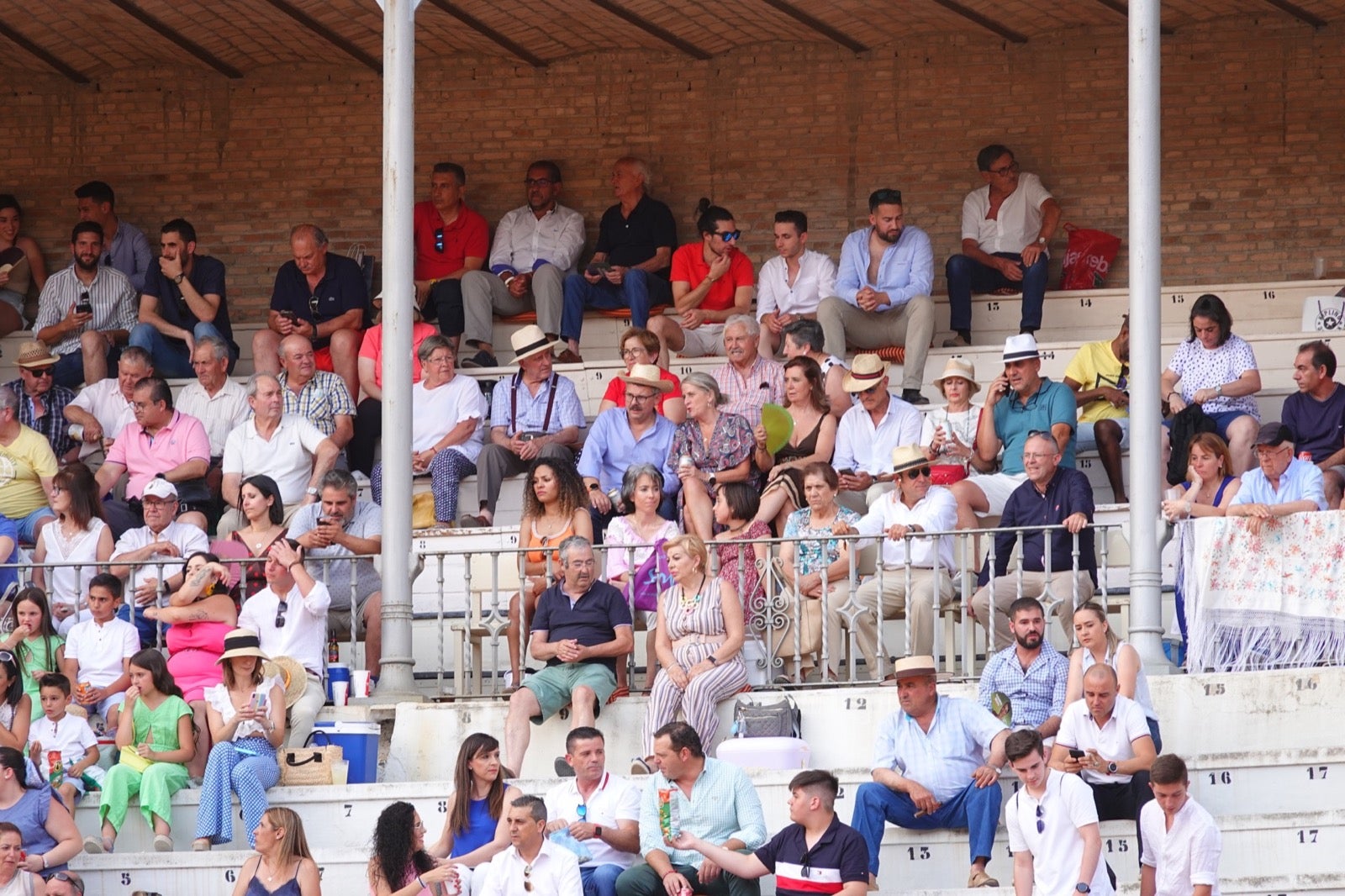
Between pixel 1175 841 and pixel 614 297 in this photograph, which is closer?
pixel 1175 841

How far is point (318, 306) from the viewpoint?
14695 millimetres

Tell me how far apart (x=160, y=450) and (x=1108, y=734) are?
5886 millimetres

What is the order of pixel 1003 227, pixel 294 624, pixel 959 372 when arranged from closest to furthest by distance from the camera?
1. pixel 294 624
2. pixel 959 372
3. pixel 1003 227

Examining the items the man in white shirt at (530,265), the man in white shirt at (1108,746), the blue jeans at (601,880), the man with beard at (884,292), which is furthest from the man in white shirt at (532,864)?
the man in white shirt at (530,265)

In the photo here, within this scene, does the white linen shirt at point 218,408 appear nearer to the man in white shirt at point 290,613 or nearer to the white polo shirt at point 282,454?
the white polo shirt at point 282,454

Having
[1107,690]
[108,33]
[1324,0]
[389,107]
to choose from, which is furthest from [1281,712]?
[108,33]

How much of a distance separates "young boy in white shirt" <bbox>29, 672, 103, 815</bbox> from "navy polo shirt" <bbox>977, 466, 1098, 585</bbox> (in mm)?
4015

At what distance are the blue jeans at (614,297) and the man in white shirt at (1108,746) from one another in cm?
598

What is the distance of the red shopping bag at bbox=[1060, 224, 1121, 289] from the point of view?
15.5 meters

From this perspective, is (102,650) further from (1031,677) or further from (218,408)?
(1031,677)

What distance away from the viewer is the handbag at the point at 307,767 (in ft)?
32.9

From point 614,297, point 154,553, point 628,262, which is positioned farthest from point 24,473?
point 628,262

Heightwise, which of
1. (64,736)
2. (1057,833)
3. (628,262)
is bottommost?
(1057,833)

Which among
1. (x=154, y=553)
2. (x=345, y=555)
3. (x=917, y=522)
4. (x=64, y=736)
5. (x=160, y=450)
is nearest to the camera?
(x=64, y=736)
